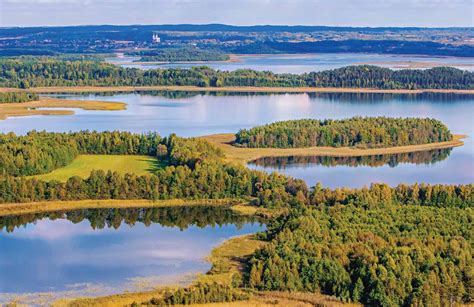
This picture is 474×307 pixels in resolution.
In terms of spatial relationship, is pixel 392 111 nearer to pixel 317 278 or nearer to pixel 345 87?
pixel 345 87

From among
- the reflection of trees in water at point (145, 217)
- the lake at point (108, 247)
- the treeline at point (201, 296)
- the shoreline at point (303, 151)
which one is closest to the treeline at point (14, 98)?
the shoreline at point (303, 151)

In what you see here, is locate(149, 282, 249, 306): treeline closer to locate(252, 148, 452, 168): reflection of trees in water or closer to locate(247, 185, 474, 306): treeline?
locate(247, 185, 474, 306): treeline

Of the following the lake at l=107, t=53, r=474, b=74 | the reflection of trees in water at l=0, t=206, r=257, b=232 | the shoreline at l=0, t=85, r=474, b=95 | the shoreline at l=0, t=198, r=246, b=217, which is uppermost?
the shoreline at l=0, t=198, r=246, b=217

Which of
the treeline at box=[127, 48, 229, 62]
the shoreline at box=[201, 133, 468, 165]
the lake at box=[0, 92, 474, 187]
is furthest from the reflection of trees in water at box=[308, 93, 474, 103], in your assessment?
the treeline at box=[127, 48, 229, 62]

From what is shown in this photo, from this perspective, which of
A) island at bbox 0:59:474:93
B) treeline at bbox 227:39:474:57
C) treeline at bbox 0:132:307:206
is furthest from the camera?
treeline at bbox 227:39:474:57

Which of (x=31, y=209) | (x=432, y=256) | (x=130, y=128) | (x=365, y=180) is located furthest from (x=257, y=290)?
(x=130, y=128)

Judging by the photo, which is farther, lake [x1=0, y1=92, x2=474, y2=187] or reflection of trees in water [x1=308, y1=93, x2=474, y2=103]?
reflection of trees in water [x1=308, y1=93, x2=474, y2=103]

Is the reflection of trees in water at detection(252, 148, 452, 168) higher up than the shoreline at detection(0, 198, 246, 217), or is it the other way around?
the shoreline at detection(0, 198, 246, 217)
